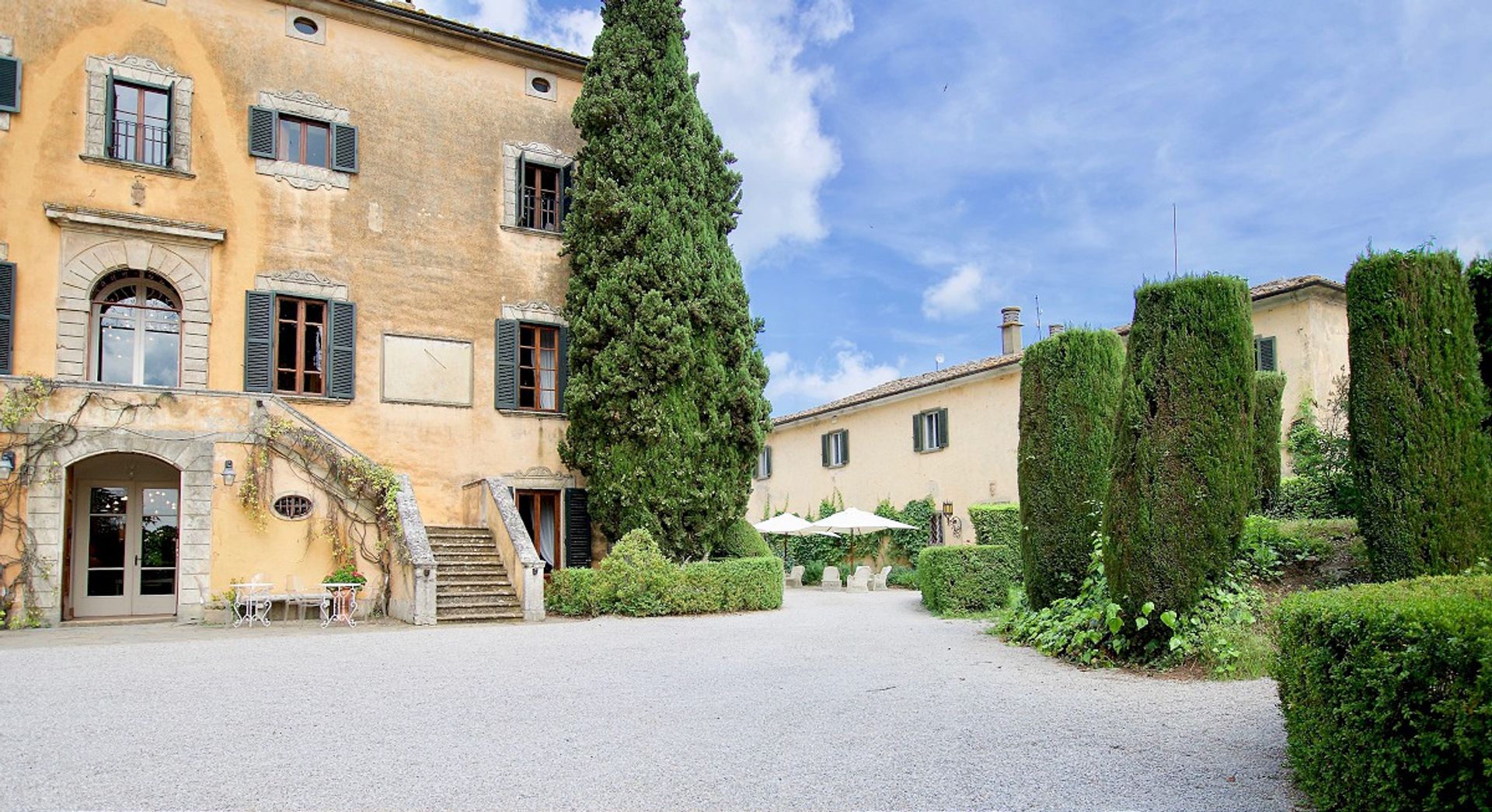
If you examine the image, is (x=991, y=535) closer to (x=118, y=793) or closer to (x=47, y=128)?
(x=118, y=793)

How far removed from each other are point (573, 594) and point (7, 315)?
908 cm

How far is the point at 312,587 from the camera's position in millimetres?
14586

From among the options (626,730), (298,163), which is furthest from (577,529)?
(626,730)

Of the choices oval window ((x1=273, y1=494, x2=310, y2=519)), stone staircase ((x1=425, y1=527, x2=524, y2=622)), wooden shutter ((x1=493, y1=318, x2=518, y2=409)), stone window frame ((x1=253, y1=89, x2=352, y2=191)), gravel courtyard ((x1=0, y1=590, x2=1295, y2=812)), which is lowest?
gravel courtyard ((x1=0, y1=590, x2=1295, y2=812))

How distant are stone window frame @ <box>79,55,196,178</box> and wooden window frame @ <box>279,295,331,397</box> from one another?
2542 mm

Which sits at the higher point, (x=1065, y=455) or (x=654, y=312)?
(x=654, y=312)

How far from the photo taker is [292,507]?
14727mm

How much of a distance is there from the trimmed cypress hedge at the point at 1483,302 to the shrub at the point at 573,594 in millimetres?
11342

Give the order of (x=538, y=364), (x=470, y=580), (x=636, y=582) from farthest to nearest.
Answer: (x=538, y=364), (x=636, y=582), (x=470, y=580)

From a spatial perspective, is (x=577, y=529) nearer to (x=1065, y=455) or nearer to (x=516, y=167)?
(x=516, y=167)

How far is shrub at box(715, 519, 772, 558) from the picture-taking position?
17.0 m

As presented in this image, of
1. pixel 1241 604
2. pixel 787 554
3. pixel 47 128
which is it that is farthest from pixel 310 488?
pixel 787 554

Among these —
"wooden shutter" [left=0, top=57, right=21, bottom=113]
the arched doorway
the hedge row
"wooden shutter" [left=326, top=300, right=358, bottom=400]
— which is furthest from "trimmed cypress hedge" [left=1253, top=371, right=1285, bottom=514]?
"wooden shutter" [left=0, top=57, right=21, bottom=113]

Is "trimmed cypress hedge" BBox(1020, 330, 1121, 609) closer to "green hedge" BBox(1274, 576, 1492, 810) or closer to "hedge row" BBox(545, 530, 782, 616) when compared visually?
"hedge row" BBox(545, 530, 782, 616)
